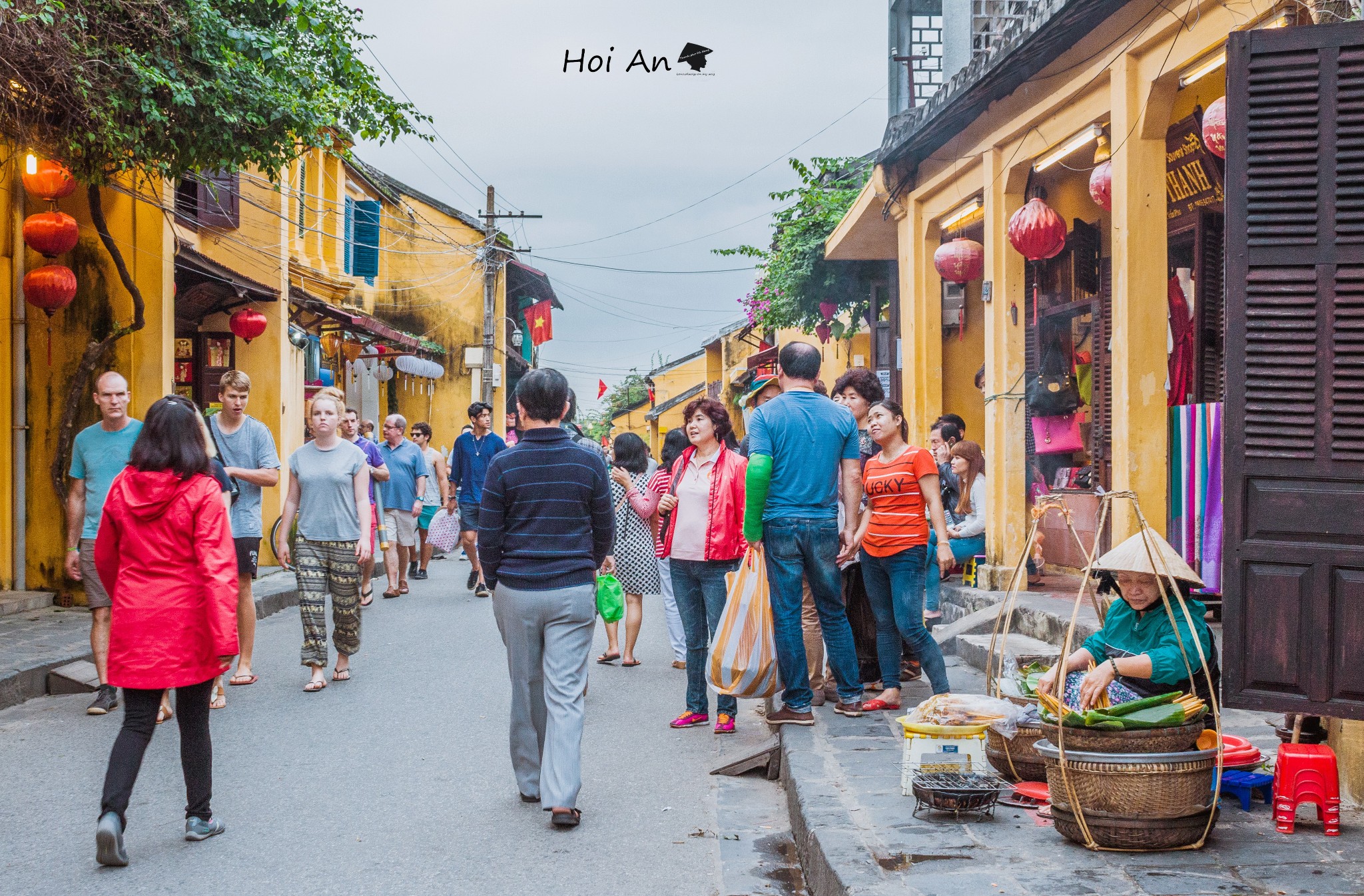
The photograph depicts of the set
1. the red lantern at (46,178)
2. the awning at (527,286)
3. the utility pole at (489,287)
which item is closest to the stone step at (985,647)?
the red lantern at (46,178)

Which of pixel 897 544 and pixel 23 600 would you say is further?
pixel 23 600

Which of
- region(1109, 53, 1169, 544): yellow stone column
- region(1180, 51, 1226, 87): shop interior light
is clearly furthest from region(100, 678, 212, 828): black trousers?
region(1180, 51, 1226, 87): shop interior light

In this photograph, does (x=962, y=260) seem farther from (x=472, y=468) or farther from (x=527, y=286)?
(x=527, y=286)

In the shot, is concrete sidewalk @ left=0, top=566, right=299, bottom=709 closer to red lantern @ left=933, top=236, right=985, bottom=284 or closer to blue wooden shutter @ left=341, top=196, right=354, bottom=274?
red lantern @ left=933, top=236, right=985, bottom=284

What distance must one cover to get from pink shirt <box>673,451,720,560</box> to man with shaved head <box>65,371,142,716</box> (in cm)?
325

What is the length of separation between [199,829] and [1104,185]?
25.6ft

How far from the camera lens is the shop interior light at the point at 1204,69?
799 centimetres

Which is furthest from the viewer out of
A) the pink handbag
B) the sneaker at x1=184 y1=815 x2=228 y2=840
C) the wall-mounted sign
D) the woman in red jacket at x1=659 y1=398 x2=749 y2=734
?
the pink handbag

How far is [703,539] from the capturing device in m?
7.12

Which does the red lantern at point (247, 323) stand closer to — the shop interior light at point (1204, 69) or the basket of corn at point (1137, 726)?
the shop interior light at point (1204, 69)

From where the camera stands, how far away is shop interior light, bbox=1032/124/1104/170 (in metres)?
9.80

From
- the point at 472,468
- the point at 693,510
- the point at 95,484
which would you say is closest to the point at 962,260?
the point at 472,468

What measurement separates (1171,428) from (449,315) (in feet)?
93.2

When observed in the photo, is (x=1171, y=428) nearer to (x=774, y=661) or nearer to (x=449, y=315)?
(x=774, y=661)
